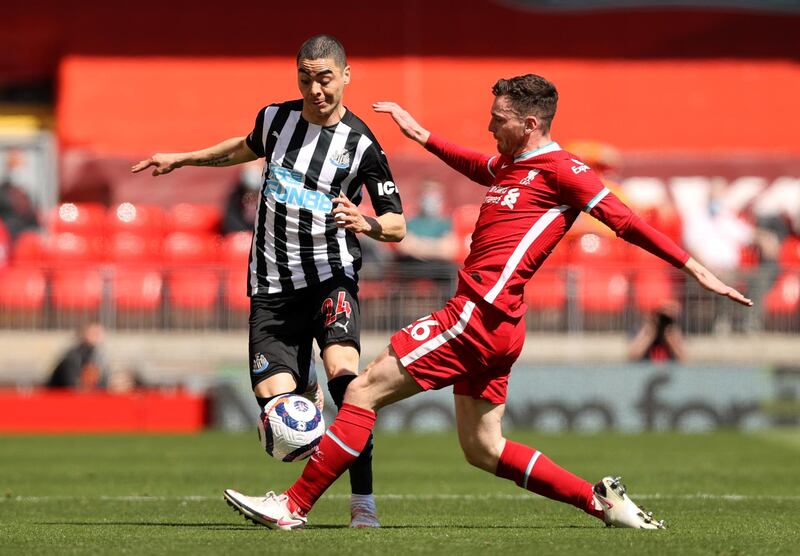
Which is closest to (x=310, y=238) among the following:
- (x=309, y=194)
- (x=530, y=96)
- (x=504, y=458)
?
(x=309, y=194)

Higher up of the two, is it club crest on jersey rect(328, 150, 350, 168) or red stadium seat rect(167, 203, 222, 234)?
club crest on jersey rect(328, 150, 350, 168)

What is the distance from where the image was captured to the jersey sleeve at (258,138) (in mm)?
7656

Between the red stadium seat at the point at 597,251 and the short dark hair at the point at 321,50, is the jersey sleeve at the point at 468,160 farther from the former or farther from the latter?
the red stadium seat at the point at 597,251

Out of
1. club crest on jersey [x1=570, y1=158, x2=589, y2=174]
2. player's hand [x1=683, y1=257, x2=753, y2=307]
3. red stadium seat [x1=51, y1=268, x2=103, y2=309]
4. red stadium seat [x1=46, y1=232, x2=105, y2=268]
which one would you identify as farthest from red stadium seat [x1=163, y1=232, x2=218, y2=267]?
player's hand [x1=683, y1=257, x2=753, y2=307]

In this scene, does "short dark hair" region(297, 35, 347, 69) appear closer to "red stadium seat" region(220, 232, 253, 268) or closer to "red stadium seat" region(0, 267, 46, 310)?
"red stadium seat" region(0, 267, 46, 310)

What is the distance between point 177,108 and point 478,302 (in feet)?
54.4

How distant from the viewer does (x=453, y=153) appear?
24.7 feet

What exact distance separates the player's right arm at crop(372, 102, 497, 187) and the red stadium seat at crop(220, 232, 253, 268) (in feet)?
35.6

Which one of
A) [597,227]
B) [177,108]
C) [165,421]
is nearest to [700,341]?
[597,227]

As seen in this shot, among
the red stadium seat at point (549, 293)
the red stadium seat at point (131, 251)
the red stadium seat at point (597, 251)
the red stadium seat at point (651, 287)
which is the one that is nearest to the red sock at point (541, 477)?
the red stadium seat at point (549, 293)

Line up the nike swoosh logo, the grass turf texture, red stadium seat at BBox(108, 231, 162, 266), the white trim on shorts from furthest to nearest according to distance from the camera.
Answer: red stadium seat at BBox(108, 231, 162, 266) → the nike swoosh logo → the white trim on shorts → the grass turf texture

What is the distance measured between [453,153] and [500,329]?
3.74ft

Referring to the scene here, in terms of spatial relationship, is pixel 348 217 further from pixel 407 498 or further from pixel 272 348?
pixel 407 498

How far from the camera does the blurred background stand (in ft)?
54.8
